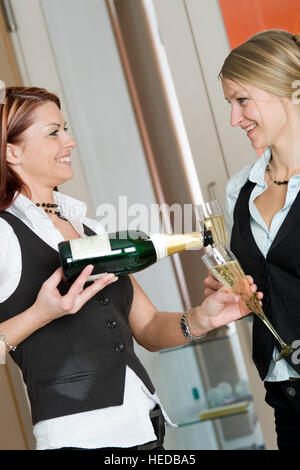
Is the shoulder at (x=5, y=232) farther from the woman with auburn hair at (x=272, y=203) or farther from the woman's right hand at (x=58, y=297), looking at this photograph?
the woman with auburn hair at (x=272, y=203)

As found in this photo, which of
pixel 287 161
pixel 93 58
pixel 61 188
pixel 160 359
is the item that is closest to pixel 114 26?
pixel 93 58

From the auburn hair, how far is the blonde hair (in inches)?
20.2

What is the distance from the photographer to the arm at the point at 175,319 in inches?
53.4

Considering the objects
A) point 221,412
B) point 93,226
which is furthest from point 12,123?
point 221,412

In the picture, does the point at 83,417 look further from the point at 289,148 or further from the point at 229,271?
the point at 289,148

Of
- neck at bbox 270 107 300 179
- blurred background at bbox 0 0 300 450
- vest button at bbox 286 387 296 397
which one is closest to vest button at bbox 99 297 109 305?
vest button at bbox 286 387 296 397

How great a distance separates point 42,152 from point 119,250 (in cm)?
31

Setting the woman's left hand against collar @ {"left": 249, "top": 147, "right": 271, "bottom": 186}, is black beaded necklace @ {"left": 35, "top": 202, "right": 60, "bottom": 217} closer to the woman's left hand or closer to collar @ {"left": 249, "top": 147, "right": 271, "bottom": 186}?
the woman's left hand

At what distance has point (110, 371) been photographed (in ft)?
4.22

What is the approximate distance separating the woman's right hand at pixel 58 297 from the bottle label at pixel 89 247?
36 millimetres

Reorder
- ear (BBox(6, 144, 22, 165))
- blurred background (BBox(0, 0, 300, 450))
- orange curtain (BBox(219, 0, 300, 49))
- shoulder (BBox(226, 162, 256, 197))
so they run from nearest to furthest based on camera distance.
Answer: ear (BBox(6, 144, 22, 165)) < shoulder (BBox(226, 162, 256, 197)) < orange curtain (BBox(219, 0, 300, 49)) < blurred background (BBox(0, 0, 300, 450))

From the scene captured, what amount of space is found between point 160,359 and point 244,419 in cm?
80

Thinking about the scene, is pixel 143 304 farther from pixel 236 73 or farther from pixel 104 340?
pixel 236 73

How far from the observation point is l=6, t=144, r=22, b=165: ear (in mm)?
1397
